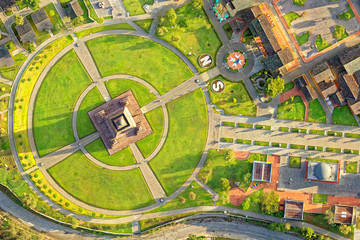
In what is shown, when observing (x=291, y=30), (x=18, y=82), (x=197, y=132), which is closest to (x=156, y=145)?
(x=197, y=132)

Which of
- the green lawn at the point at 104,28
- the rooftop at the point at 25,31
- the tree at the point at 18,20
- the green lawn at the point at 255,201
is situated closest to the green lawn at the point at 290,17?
the green lawn at the point at 104,28

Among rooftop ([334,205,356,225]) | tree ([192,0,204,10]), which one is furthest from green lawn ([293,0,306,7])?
rooftop ([334,205,356,225])

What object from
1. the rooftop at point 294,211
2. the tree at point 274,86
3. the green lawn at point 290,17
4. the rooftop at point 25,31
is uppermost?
the rooftop at point 25,31

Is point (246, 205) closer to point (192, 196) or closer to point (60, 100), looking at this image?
point (192, 196)

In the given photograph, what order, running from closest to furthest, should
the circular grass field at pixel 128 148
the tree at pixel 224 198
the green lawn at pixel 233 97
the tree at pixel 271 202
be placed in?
the tree at pixel 271 202 → the tree at pixel 224 198 → the circular grass field at pixel 128 148 → the green lawn at pixel 233 97

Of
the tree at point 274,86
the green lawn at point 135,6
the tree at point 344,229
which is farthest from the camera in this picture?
the green lawn at point 135,6

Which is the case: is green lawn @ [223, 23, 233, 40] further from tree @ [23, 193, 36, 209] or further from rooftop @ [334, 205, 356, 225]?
tree @ [23, 193, 36, 209]

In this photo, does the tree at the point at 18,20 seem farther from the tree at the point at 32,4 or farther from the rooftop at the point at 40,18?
the tree at the point at 32,4
